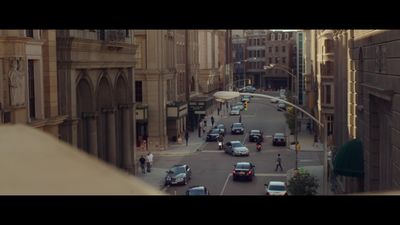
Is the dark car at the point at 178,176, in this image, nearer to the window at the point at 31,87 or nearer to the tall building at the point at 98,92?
the tall building at the point at 98,92

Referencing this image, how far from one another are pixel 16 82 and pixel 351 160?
9.91 m

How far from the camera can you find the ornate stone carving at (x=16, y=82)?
57.7ft

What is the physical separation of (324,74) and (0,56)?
97.0ft

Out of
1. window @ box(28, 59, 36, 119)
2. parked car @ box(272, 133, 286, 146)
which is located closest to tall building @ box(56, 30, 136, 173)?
window @ box(28, 59, 36, 119)

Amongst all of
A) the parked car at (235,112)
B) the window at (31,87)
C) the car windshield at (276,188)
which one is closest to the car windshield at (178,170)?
the car windshield at (276,188)

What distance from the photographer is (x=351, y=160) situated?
19.4m

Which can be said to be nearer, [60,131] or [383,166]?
[383,166]

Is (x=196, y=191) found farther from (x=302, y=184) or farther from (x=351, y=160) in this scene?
(x=351, y=160)

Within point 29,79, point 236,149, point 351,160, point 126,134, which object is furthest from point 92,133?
point 236,149
